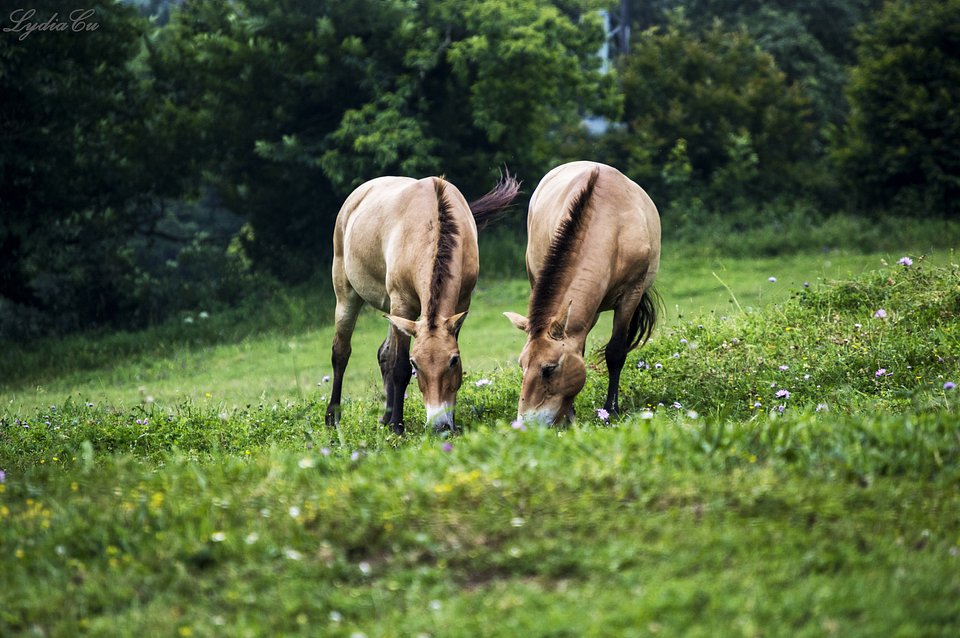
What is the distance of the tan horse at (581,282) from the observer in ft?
21.5

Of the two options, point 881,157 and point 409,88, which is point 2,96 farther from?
point 881,157

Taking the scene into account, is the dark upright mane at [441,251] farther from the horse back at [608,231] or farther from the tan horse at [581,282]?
the horse back at [608,231]

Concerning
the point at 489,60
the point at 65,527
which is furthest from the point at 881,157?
the point at 65,527

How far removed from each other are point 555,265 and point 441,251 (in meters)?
0.91

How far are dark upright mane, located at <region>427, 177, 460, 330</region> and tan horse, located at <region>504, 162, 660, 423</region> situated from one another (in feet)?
1.81

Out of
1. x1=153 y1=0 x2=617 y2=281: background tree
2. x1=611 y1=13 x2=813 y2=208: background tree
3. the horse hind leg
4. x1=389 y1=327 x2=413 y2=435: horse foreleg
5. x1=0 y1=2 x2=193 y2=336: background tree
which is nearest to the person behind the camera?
x1=389 y1=327 x2=413 y2=435: horse foreleg


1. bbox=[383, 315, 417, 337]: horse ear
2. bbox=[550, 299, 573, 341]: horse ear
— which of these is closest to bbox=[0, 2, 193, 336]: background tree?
bbox=[383, 315, 417, 337]: horse ear

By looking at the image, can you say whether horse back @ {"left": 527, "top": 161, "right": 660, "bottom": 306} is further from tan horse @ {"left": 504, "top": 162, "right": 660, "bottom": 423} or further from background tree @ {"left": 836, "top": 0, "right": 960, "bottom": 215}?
background tree @ {"left": 836, "top": 0, "right": 960, "bottom": 215}

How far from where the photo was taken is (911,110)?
20344mm

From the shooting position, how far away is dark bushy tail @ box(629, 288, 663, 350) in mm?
8219

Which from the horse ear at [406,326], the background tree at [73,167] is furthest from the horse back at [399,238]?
the background tree at [73,167]

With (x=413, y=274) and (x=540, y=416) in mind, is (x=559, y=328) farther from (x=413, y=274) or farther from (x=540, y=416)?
(x=413, y=274)

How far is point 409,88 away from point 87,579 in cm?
1693
